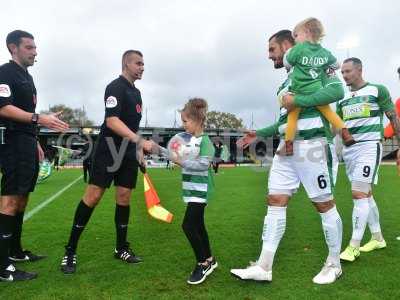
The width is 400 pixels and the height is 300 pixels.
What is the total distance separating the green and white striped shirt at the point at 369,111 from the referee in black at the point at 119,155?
2.55m

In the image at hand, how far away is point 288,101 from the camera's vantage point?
3.86 meters

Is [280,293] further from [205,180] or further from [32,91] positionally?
[32,91]

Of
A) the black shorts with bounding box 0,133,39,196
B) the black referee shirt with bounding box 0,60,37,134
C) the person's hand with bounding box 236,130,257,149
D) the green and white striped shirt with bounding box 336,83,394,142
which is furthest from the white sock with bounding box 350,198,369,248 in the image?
the black referee shirt with bounding box 0,60,37,134

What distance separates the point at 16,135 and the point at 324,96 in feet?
9.86

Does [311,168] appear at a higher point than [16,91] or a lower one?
lower

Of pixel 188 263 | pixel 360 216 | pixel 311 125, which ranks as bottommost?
pixel 188 263

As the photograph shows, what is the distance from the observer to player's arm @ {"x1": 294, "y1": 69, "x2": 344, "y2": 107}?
377 cm

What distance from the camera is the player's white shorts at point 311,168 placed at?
3910 millimetres

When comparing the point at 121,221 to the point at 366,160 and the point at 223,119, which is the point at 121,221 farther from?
the point at 223,119

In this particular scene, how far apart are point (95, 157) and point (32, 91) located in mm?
968

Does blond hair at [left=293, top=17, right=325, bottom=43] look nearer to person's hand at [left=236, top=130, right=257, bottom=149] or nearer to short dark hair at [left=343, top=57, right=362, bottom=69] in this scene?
person's hand at [left=236, top=130, right=257, bottom=149]

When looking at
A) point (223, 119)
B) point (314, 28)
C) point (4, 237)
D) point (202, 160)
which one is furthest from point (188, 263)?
point (223, 119)

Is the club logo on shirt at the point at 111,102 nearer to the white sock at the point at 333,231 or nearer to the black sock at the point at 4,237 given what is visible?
the black sock at the point at 4,237

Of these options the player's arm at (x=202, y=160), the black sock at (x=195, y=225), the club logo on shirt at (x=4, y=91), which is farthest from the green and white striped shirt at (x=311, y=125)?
the club logo on shirt at (x=4, y=91)
